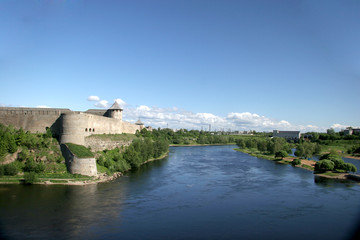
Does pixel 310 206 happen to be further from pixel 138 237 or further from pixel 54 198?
pixel 54 198

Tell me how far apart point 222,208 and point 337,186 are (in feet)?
44.5

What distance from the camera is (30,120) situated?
26.6m

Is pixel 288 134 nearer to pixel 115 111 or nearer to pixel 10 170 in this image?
pixel 115 111

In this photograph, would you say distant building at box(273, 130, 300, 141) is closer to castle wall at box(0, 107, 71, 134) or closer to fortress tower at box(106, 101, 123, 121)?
fortress tower at box(106, 101, 123, 121)

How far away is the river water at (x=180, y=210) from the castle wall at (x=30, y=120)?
25.0 feet

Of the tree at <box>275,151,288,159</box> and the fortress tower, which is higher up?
the fortress tower

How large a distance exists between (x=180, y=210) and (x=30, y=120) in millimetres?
18694

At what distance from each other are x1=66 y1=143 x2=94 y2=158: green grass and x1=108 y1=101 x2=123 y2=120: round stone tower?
12.9 m

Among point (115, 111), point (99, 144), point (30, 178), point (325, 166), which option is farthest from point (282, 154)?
point (30, 178)

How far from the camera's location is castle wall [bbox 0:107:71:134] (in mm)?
26498

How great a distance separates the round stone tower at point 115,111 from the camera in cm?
3775

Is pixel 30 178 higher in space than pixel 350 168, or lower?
lower

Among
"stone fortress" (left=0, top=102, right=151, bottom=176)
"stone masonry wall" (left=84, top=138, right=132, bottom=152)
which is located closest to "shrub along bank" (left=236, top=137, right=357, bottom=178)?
"stone masonry wall" (left=84, top=138, right=132, bottom=152)

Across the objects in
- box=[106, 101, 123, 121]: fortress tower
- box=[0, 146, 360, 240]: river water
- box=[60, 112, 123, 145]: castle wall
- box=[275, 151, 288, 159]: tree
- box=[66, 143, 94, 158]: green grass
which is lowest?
box=[0, 146, 360, 240]: river water
